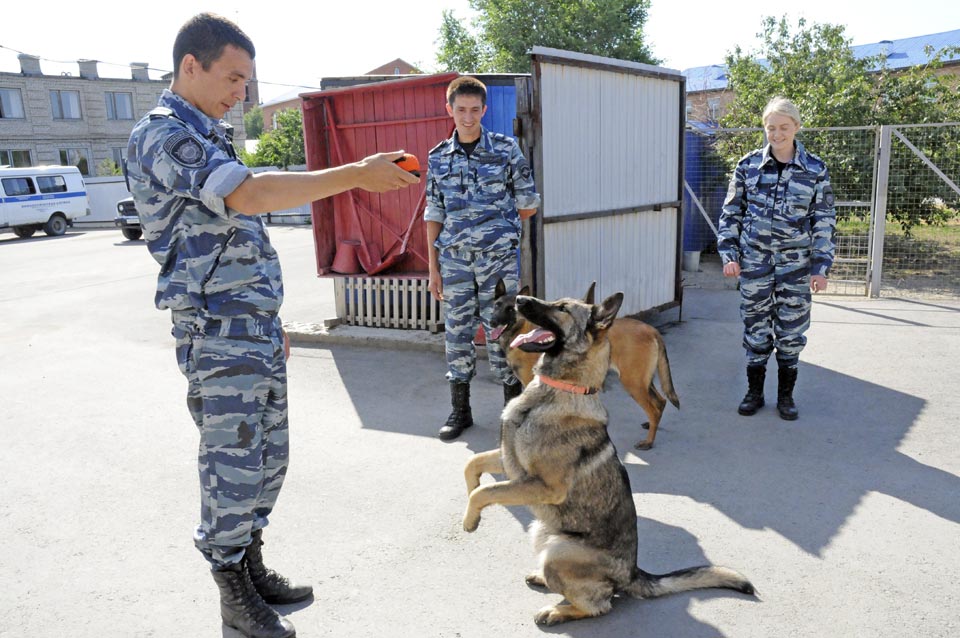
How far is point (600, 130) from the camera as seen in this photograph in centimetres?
676

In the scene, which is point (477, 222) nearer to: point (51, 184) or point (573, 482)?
point (573, 482)

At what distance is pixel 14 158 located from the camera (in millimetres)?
36938

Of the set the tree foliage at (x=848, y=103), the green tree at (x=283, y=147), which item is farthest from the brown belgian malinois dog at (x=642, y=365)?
the green tree at (x=283, y=147)

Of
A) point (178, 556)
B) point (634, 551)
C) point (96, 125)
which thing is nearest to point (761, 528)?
point (634, 551)

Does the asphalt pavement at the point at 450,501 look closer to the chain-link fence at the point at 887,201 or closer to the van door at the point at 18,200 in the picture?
the chain-link fence at the point at 887,201

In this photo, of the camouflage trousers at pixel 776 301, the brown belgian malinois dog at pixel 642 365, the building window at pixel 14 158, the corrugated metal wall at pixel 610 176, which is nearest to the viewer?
the brown belgian malinois dog at pixel 642 365

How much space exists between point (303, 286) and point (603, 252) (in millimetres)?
5716

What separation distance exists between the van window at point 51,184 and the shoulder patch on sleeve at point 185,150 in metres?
25.2

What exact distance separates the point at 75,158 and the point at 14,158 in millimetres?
2915

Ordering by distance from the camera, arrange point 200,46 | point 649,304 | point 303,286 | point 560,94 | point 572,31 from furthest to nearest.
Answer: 1. point 572,31
2. point 303,286
3. point 649,304
4. point 560,94
5. point 200,46

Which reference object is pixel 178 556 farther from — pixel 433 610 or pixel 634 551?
pixel 634 551

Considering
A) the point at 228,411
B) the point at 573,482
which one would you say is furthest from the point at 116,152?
the point at 573,482

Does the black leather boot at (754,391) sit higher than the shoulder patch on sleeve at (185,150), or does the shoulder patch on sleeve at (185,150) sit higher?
the shoulder patch on sleeve at (185,150)

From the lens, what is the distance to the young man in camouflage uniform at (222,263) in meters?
2.19
